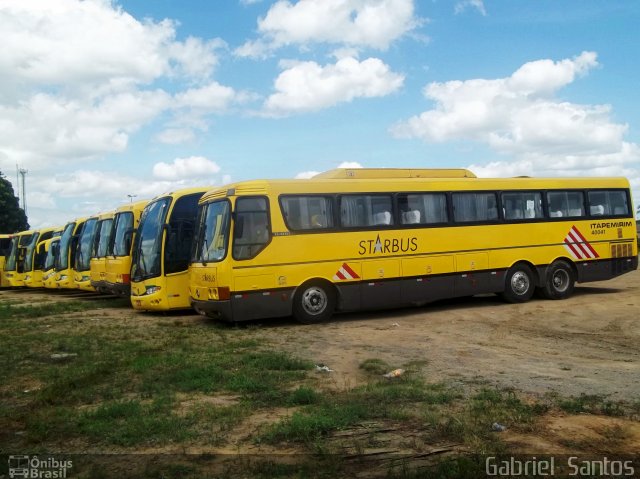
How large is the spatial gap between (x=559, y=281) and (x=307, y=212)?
7585mm

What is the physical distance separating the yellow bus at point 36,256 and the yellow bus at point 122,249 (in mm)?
9787

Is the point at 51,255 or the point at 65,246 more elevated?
the point at 65,246

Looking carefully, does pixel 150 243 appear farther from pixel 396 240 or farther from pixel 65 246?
pixel 65 246

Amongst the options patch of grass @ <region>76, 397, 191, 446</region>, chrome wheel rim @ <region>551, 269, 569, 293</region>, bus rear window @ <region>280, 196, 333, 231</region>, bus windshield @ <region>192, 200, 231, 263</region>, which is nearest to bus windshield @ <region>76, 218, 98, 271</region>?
bus windshield @ <region>192, 200, 231, 263</region>

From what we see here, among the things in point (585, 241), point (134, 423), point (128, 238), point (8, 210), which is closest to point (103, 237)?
point (128, 238)

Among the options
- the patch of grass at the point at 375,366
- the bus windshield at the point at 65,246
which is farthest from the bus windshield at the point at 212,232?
the bus windshield at the point at 65,246

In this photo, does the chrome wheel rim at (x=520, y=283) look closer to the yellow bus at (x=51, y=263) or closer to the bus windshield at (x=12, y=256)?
the yellow bus at (x=51, y=263)

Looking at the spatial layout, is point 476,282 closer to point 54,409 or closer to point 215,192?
point 215,192

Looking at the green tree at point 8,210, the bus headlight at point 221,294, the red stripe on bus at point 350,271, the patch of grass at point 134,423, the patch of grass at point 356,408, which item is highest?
the green tree at point 8,210

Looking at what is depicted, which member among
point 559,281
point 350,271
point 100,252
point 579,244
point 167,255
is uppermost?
point 100,252

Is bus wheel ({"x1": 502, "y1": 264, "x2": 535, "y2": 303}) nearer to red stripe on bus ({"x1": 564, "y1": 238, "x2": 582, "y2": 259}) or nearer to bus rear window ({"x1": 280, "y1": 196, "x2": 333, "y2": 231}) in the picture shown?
red stripe on bus ({"x1": 564, "y1": 238, "x2": 582, "y2": 259})

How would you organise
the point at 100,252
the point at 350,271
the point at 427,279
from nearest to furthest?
1. the point at 350,271
2. the point at 427,279
3. the point at 100,252

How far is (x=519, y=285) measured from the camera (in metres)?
16.7

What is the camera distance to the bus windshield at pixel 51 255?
85.1 feet
